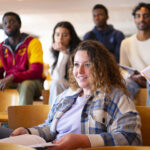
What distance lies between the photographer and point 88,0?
21.0 ft

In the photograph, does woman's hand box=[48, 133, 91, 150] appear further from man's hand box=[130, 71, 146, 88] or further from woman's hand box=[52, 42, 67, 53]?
woman's hand box=[52, 42, 67, 53]

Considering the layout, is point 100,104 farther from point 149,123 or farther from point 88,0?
point 88,0

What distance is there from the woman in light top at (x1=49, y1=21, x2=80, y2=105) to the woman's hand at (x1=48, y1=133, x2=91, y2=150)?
70.6 inches

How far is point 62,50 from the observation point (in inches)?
131

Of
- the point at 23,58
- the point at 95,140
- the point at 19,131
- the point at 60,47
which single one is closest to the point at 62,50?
the point at 60,47

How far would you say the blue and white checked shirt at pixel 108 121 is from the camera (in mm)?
1348

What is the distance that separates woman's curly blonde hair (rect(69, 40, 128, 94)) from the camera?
156 cm

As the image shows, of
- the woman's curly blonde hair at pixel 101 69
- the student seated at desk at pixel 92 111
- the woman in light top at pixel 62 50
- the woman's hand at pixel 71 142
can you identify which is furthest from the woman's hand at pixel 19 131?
the woman in light top at pixel 62 50

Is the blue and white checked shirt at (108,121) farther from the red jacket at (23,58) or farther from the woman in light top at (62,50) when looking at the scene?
the red jacket at (23,58)

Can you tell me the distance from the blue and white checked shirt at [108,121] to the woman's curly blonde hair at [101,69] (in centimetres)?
5

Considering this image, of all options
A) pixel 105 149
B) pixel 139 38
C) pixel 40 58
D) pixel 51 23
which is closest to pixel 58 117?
pixel 105 149

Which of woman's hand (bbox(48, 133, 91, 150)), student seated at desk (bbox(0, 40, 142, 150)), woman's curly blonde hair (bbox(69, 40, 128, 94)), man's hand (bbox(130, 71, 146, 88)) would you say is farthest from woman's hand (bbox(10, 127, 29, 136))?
man's hand (bbox(130, 71, 146, 88))

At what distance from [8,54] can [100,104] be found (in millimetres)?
2272

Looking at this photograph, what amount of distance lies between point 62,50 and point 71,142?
2150 mm
